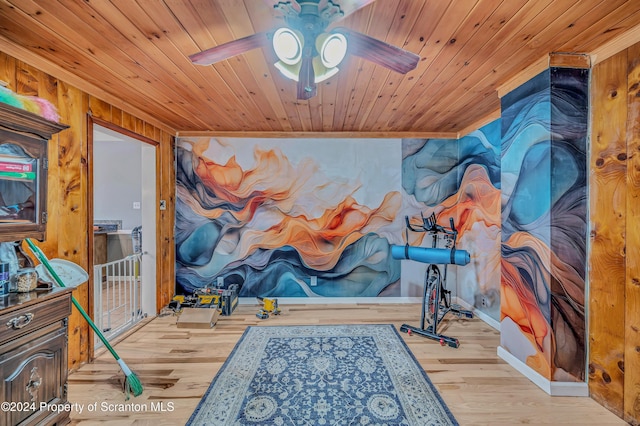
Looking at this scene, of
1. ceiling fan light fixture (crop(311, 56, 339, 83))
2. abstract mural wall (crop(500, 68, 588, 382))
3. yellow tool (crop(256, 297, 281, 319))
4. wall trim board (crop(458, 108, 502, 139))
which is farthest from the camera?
yellow tool (crop(256, 297, 281, 319))

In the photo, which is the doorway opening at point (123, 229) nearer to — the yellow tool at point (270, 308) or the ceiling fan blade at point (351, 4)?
the yellow tool at point (270, 308)

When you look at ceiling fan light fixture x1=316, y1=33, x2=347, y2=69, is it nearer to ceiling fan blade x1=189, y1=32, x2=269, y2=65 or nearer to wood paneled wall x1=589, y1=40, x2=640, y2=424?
ceiling fan blade x1=189, y1=32, x2=269, y2=65

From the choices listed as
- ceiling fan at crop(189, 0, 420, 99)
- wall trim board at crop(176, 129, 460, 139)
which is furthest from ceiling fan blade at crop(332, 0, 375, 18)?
wall trim board at crop(176, 129, 460, 139)

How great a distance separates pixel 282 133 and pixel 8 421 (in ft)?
11.7

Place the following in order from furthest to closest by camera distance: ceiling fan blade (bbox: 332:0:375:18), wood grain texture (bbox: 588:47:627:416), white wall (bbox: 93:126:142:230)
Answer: white wall (bbox: 93:126:142:230) → wood grain texture (bbox: 588:47:627:416) → ceiling fan blade (bbox: 332:0:375:18)

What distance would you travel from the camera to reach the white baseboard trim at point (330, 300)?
411 cm

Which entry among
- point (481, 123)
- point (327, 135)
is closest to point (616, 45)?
point (481, 123)

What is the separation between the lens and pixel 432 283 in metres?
3.11

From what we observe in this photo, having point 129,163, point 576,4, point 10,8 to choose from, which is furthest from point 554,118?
point 129,163

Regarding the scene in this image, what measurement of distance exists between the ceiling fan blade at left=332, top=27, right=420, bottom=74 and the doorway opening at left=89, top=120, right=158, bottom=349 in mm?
2563

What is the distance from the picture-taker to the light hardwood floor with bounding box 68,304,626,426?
191cm

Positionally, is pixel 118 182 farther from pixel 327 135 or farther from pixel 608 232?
pixel 608 232

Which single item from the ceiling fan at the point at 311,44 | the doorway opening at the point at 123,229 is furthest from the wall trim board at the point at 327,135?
the ceiling fan at the point at 311,44

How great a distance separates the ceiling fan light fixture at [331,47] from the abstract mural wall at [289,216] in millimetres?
2660
